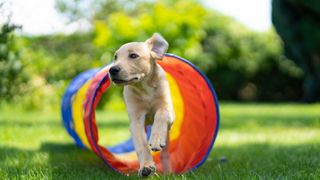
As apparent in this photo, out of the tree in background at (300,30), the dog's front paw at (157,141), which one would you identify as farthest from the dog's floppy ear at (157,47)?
the tree in background at (300,30)

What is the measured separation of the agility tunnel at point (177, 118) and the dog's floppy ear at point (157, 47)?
0.33m

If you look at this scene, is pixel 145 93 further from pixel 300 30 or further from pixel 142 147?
pixel 300 30

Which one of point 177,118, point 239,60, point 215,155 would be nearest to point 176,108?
point 177,118

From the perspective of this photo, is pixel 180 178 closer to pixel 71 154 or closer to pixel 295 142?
pixel 71 154

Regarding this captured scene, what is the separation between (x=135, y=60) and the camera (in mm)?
4004

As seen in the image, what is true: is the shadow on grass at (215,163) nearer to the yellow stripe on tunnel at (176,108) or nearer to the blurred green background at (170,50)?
the yellow stripe on tunnel at (176,108)

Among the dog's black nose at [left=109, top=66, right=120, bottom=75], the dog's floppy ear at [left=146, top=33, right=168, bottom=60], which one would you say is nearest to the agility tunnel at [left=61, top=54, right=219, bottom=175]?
the dog's floppy ear at [left=146, top=33, right=168, bottom=60]

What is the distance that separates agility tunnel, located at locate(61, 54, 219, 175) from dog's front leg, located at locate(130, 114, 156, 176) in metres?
0.47

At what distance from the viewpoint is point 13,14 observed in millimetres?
5332

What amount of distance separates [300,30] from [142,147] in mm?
7334

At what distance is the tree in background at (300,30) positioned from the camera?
33.2 ft

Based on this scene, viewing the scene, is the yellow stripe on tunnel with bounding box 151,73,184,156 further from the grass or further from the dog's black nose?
the dog's black nose

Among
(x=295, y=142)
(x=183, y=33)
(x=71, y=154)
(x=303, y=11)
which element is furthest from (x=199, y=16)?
(x=71, y=154)

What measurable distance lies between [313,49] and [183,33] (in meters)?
5.40
